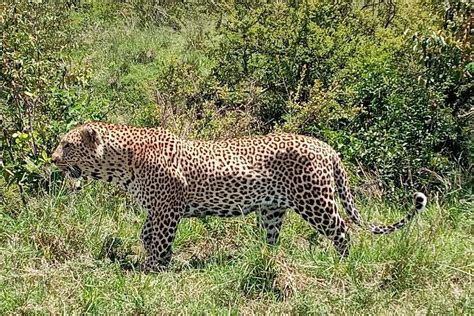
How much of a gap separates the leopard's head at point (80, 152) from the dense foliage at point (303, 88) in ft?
1.21

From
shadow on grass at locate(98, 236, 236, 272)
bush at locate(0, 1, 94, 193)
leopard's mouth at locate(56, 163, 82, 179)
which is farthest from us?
bush at locate(0, 1, 94, 193)

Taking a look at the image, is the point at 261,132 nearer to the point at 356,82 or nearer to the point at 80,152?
the point at 356,82

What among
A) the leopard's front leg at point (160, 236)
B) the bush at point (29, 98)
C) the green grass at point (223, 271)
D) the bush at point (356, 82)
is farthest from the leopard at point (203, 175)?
the bush at point (356, 82)

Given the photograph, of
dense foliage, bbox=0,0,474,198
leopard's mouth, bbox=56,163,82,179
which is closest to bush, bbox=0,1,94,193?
dense foliage, bbox=0,0,474,198

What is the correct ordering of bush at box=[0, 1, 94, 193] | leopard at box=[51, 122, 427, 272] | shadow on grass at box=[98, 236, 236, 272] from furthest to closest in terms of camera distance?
1. bush at box=[0, 1, 94, 193]
2. leopard at box=[51, 122, 427, 272]
3. shadow on grass at box=[98, 236, 236, 272]

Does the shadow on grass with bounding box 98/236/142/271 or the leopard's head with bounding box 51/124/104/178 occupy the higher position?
the leopard's head with bounding box 51/124/104/178

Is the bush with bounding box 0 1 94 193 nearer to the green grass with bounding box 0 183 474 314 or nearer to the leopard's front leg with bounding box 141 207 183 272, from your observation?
the green grass with bounding box 0 183 474 314

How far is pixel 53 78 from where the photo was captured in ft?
28.7

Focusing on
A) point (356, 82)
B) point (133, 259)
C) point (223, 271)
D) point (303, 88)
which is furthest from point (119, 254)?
point (356, 82)

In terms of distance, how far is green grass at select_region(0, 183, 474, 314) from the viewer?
5973mm

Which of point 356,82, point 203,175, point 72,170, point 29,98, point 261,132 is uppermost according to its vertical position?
point 356,82

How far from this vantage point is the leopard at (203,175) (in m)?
6.99

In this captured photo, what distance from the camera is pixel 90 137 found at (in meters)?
7.09

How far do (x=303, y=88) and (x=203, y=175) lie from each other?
3217 millimetres
